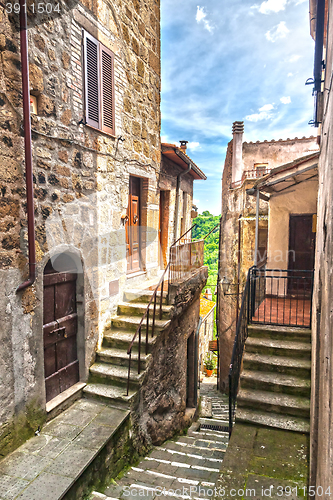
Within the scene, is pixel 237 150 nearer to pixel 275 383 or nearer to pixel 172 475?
pixel 275 383

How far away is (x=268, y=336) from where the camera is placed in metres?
5.07

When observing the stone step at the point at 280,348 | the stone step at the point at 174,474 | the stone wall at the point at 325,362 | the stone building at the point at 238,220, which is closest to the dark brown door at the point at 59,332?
the stone step at the point at 174,474

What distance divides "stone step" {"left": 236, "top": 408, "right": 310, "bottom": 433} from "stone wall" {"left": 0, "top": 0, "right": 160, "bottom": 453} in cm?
240

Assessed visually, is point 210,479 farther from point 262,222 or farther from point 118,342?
point 262,222

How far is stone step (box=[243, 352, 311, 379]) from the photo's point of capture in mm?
4399

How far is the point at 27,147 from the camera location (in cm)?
328

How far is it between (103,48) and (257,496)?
6207mm

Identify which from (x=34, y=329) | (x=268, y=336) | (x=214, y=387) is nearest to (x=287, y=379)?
(x=268, y=336)

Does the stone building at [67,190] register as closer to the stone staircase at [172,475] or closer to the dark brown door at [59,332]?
the dark brown door at [59,332]

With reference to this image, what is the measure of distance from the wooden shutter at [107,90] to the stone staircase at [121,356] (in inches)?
120

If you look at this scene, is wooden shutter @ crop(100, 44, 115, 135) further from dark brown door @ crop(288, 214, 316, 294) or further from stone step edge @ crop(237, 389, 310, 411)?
dark brown door @ crop(288, 214, 316, 294)

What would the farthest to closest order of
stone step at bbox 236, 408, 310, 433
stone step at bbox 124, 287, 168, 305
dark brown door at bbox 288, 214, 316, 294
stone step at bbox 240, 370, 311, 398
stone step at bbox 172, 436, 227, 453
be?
1. dark brown door at bbox 288, 214, 316, 294
2. stone step at bbox 124, 287, 168, 305
3. stone step at bbox 172, 436, 227, 453
4. stone step at bbox 240, 370, 311, 398
5. stone step at bbox 236, 408, 310, 433

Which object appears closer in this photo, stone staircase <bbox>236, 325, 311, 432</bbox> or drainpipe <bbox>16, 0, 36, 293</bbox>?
drainpipe <bbox>16, 0, 36, 293</bbox>

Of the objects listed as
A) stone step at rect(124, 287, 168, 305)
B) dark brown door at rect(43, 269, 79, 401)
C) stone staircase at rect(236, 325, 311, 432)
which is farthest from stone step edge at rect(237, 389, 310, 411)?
dark brown door at rect(43, 269, 79, 401)
